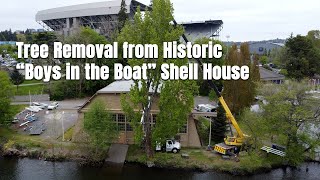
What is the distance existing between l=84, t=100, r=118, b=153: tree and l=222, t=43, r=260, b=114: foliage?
1410 cm

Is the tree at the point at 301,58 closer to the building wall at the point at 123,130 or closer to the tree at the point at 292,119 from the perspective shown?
the tree at the point at 292,119

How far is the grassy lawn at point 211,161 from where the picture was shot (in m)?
24.2

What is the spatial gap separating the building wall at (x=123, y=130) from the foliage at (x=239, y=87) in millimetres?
8394

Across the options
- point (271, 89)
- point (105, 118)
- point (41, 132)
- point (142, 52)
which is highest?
point (142, 52)

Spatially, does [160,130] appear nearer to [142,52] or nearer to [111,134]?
[111,134]

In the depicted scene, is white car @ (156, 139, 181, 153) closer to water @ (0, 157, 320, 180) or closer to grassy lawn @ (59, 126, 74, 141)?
water @ (0, 157, 320, 180)

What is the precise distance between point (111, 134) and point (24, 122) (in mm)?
12806

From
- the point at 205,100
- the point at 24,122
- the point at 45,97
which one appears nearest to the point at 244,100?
the point at 205,100

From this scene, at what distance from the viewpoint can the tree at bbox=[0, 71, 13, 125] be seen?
30219 millimetres

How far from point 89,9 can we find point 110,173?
65366 mm

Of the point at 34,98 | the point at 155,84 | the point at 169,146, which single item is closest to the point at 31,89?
the point at 34,98

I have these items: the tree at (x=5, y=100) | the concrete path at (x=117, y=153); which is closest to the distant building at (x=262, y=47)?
the concrete path at (x=117, y=153)

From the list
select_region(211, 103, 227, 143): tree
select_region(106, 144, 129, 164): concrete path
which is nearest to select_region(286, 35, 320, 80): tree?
select_region(211, 103, 227, 143): tree

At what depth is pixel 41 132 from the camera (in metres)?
30.9
